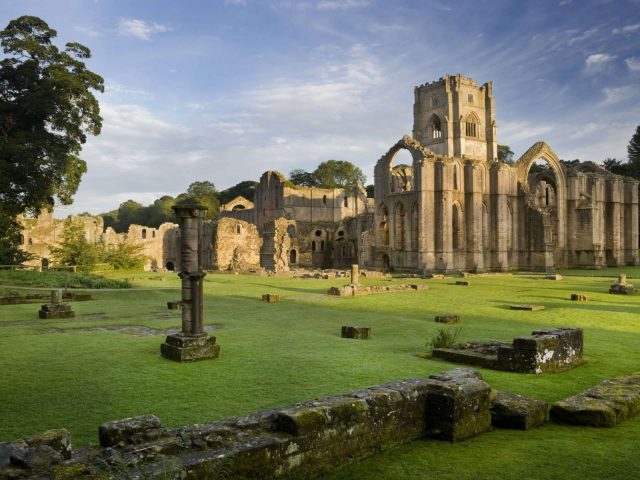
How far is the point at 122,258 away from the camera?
38.5 metres

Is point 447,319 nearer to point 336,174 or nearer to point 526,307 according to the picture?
point 526,307

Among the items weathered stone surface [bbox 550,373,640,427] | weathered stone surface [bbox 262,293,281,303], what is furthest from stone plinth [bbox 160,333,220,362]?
weathered stone surface [bbox 262,293,281,303]

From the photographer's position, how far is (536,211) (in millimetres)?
40375

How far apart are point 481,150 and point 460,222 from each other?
73.4 ft

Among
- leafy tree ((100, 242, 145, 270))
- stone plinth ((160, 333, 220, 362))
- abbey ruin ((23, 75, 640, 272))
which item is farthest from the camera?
abbey ruin ((23, 75, 640, 272))

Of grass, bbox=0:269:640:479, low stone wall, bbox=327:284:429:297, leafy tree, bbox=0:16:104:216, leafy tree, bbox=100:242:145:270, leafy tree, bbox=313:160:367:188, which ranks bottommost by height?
grass, bbox=0:269:640:479

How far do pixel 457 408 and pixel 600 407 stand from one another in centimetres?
163

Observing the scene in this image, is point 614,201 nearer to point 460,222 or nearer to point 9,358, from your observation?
point 460,222

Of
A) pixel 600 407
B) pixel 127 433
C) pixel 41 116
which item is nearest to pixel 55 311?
pixel 127 433

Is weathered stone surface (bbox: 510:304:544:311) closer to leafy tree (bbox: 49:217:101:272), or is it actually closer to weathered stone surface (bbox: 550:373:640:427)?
weathered stone surface (bbox: 550:373:640:427)

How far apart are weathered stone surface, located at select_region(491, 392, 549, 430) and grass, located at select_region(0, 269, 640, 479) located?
0.12m

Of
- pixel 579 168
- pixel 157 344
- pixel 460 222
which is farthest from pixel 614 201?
pixel 157 344

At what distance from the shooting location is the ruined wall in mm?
44281

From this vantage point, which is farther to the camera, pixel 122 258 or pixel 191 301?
pixel 122 258
